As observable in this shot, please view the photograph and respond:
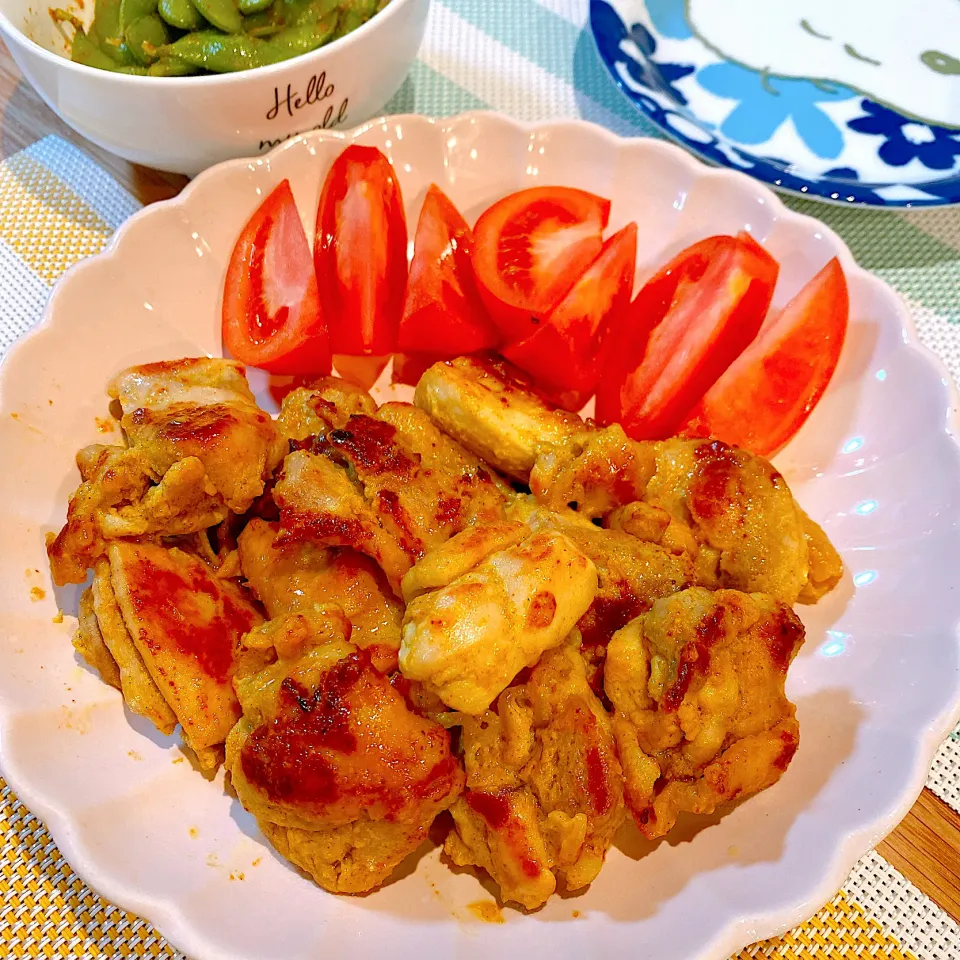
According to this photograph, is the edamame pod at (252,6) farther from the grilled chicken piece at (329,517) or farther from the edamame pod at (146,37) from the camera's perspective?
the grilled chicken piece at (329,517)

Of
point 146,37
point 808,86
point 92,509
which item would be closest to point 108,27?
point 146,37

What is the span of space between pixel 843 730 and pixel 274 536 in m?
1.51

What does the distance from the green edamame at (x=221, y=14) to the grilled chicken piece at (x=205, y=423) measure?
1.11 metres

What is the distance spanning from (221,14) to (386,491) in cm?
168

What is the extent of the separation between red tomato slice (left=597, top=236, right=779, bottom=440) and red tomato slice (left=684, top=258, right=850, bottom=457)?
0.27 ft

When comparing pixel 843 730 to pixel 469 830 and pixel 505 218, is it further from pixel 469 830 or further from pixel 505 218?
pixel 505 218

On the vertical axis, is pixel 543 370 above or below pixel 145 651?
above

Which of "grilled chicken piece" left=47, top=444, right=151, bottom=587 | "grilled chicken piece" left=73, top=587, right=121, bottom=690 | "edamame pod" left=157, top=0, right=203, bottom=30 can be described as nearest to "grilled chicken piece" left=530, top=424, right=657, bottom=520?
"grilled chicken piece" left=47, top=444, right=151, bottom=587

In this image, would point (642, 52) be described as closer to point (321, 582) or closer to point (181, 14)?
point (181, 14)

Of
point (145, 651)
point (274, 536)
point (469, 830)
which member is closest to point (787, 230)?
point (274, 536)

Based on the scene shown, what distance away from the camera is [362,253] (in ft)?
8.43

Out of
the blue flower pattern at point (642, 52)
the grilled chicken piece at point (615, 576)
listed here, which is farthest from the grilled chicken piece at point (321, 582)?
the blue flower pattern at point (642, 52)

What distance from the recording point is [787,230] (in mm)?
2643

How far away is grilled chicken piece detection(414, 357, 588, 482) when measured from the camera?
2.29 meters
